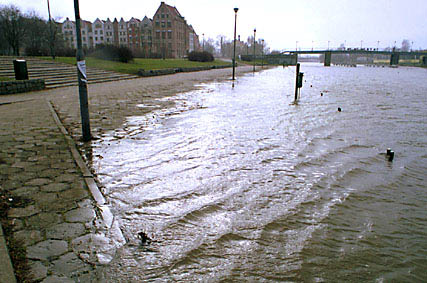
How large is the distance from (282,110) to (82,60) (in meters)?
7.39

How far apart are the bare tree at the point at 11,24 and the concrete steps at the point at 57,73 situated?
1330 inches

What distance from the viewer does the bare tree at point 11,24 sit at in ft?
160

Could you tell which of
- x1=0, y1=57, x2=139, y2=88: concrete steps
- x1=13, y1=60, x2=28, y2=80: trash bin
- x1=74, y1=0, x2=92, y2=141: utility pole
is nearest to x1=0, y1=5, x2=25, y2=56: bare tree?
x1=0, y1=57, x2=139, y2=88: concrete steps

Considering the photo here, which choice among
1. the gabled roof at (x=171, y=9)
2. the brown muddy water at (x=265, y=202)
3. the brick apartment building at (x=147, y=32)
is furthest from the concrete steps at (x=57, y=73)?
the gabled roof at (x=171, y=9)

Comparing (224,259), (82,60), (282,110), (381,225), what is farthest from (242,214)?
(282,110)

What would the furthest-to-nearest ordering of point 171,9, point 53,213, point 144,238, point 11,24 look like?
point 171,9 < point 11,24 < point 53,213 < point 144,238

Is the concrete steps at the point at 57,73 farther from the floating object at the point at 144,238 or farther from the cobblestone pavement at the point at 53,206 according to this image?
the floating object at the point at 144,238

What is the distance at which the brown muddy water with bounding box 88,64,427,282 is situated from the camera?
9.23ft

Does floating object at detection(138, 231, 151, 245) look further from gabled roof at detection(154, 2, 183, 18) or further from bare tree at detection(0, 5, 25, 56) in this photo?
gabled roof at detection(154, 2, 183, 18)

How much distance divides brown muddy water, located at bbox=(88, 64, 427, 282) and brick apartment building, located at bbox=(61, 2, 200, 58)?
78422 millimetres

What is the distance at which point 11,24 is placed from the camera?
50.5m

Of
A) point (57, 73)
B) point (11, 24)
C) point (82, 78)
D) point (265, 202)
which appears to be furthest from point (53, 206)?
point (11, 24)

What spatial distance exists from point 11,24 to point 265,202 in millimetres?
60973

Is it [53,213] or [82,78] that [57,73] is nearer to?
[82,78]
